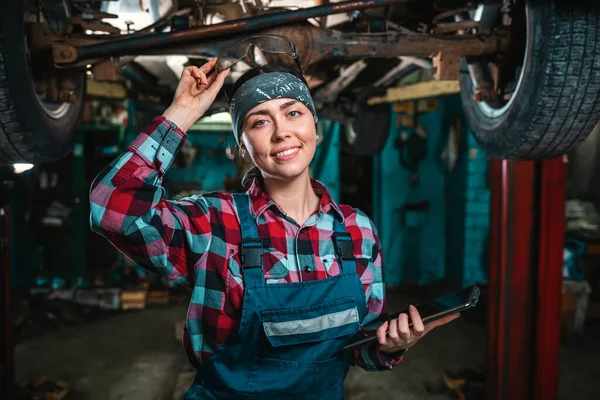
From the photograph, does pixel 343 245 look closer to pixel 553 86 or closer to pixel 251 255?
pixel 251 255

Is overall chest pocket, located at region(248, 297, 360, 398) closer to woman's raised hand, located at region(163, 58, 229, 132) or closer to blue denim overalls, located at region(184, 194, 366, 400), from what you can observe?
blue denim overalls, located at region(184, 194, 366, 400)

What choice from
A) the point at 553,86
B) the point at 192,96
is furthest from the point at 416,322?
the point at 553,86

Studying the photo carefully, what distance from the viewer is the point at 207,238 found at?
1.25 m

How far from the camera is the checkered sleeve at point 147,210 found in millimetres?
1030

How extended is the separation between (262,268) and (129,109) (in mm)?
6038

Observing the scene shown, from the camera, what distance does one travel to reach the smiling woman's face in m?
1.28

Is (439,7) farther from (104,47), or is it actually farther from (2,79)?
(2,79)

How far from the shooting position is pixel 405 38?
2.12 m

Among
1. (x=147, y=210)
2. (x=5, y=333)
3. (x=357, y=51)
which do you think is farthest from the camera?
(x=5, y=333)

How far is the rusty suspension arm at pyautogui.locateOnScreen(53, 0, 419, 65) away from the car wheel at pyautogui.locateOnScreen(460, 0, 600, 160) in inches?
24.6

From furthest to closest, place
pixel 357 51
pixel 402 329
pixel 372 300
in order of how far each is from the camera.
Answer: pixel 357 51 → pixel 372 300 → pixel 402 329

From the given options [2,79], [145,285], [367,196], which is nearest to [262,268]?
[2,79]

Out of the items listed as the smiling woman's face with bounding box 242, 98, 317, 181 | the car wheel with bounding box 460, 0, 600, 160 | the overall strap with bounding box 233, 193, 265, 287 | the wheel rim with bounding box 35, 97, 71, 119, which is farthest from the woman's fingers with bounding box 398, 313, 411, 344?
the wheel rim with bounding box 35, 97, 71, 119

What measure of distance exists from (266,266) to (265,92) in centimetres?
51
